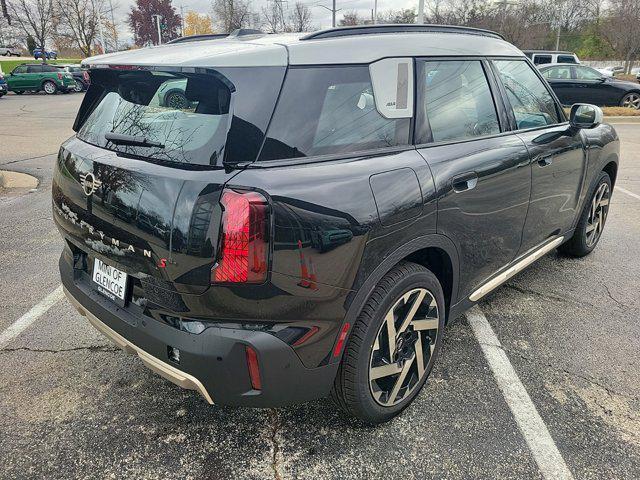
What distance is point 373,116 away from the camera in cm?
219

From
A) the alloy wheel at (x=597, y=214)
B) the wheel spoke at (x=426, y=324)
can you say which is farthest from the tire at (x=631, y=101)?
the wheel spoke at (x=426, y=324)

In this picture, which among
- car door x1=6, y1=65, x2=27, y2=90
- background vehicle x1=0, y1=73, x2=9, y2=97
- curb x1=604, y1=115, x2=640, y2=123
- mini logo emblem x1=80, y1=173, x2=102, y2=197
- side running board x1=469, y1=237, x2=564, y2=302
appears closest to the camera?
mini logo emblem x1=80, y1=173, x2=102, y2=197

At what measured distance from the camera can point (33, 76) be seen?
26.5 metres

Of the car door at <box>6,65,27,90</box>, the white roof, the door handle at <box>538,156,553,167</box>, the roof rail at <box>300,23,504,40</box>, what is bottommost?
the car door at <box>6,65,27,90</box>

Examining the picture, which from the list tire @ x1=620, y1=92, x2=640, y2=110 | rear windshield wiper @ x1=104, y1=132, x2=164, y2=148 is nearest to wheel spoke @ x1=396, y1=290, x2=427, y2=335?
rear windshield wiper @ x1=104, y1=132, x2=164, y2=148

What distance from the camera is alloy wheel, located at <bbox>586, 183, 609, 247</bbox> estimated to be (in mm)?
4316

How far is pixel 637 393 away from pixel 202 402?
7.50ft

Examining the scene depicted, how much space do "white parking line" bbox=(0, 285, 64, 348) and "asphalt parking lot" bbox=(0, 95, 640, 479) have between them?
0.6 inches

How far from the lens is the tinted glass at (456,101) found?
2.45 meters

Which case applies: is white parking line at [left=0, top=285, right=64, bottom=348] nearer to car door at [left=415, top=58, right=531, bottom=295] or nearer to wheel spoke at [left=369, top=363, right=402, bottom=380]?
wheel spoke at [left=369, top=363, right=402, bottom=380]

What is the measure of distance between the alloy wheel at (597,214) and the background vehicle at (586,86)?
493 inches

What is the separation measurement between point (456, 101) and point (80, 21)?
50.9 metres

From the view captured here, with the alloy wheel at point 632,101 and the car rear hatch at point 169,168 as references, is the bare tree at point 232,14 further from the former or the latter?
the car rear hatch at point 169,168

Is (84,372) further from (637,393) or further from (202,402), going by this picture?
(637,393)
